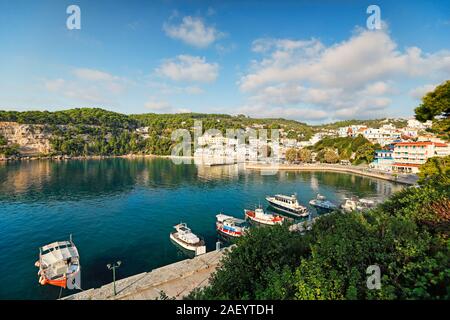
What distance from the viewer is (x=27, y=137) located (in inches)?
3504

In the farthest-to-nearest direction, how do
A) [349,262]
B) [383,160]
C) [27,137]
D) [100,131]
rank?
[100,131] → [27,137] → [383,160] → [349,262]

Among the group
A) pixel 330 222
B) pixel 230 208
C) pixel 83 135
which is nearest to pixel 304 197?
pixel 230 208

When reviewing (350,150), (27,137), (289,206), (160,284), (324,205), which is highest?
(27,137)

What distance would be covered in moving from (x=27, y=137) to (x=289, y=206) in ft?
343

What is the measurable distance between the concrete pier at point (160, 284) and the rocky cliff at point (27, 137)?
9839cm

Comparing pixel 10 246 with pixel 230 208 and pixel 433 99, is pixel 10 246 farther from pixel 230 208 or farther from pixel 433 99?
pixel 433 99

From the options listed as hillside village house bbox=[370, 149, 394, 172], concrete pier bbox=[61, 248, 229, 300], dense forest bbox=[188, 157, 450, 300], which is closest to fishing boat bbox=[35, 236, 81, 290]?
concrete pier bbox=[61, 248, 229, 300]

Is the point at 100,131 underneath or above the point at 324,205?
above

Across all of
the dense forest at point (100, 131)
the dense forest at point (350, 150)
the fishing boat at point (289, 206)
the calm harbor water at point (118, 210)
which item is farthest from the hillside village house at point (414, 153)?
the dense forest at point (100, 131)

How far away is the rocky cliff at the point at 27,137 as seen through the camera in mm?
87431

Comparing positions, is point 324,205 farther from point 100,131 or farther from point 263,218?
point 100,131

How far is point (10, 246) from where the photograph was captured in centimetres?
1869

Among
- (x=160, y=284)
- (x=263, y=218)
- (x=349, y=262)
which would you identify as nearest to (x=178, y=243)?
(x=160, y=284)
